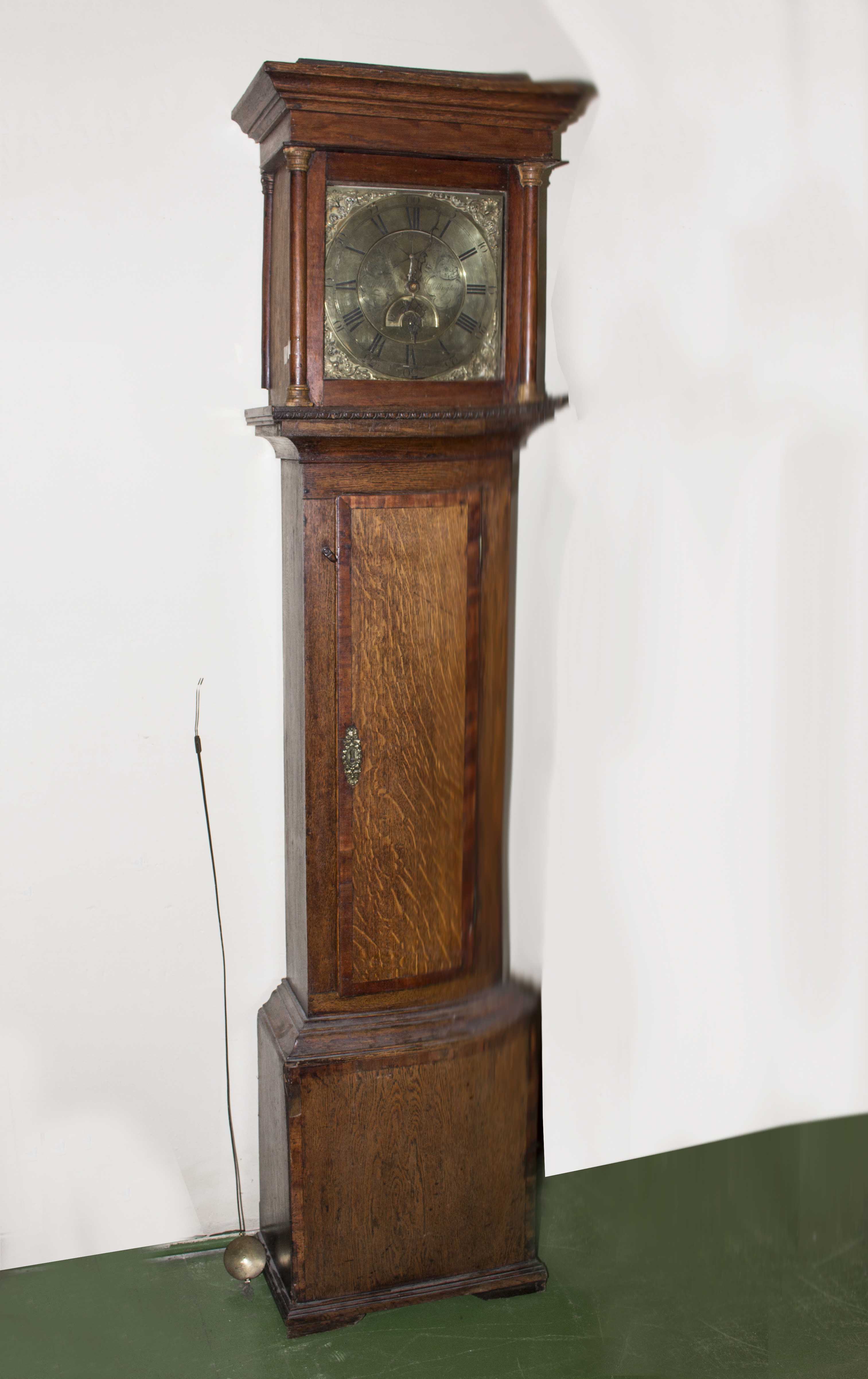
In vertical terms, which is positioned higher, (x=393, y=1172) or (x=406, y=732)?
(x=406, y=732)

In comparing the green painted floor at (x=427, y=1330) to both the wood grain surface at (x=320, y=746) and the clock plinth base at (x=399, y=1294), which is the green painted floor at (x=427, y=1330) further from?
the wood grain surface at (x=320, y=746)

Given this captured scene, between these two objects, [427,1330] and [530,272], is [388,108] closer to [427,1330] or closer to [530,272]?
[530,272]

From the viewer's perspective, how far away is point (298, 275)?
47.6 inches

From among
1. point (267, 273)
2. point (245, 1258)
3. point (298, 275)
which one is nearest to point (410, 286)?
point (298, 275)

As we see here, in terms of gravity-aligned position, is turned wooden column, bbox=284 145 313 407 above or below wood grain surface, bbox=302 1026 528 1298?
above

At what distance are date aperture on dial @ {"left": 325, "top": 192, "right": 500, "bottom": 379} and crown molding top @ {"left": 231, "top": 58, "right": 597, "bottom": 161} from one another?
6cm

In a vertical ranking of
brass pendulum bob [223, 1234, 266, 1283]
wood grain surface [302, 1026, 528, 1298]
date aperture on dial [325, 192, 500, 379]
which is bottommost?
brass pendulum bob [223, 1234, 266, 1283]

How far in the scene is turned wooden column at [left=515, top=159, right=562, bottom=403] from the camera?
47.4 inches

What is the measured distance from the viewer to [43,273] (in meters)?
1.34

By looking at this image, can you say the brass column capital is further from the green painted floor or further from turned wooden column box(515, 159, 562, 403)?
the green painted floor

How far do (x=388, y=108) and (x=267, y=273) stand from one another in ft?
0.89

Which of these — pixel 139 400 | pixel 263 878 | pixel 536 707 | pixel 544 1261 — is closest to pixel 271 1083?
pixel 263 878

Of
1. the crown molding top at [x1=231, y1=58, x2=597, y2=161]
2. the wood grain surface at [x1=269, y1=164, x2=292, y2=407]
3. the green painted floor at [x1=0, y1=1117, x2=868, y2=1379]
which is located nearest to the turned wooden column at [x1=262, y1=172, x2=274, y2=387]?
the wood grain surface at [x1=269, y1=164, x2=292, y2=407]

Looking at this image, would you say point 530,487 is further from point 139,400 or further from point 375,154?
point 139,400
